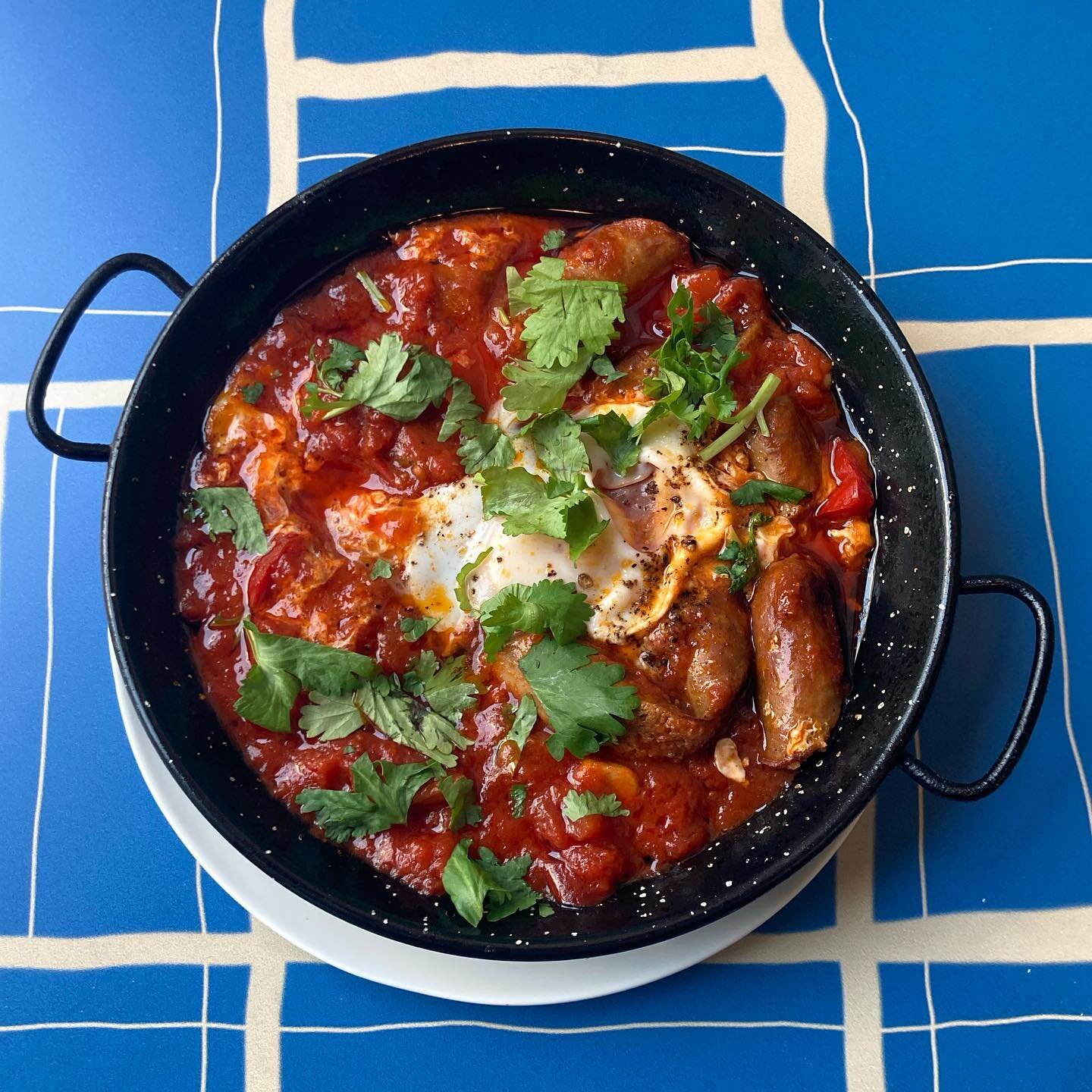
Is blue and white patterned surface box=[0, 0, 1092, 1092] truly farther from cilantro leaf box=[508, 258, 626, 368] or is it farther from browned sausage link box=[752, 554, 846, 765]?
cilantro leaf box=[508, 258, 626, 368]

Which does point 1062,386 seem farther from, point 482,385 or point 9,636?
point 9,636

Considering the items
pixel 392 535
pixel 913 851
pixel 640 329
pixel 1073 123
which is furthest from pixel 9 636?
pixel 1073 123

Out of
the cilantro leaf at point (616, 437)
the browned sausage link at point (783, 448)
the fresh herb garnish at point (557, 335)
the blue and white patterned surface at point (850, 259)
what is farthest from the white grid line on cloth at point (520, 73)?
the cilantro leaf at point (616, 437)

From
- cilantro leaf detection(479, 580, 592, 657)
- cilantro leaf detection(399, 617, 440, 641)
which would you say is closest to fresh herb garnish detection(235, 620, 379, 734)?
cilantro leaf detection(399, 617, 440, 641)

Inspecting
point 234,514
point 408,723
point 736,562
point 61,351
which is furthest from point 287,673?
point 736,562

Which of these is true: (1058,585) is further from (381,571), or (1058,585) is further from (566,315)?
(381,571)
